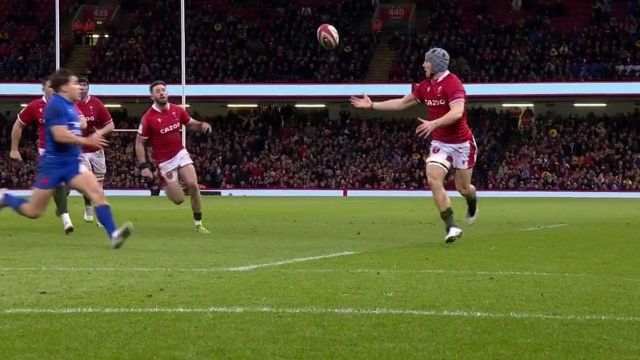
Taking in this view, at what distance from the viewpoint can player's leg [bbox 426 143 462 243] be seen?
15.5 meters

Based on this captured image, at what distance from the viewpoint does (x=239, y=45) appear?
55281mm

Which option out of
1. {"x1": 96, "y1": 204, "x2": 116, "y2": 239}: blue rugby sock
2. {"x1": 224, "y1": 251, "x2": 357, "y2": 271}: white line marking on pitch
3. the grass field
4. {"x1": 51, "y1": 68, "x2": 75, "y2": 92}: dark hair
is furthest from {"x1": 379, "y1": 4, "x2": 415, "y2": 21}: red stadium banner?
{"x1": 96, "y1": 204, "x2": 116, "y2": 239}: blue rugby sock

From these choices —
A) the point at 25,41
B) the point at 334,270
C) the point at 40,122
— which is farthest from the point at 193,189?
the point at 25,41

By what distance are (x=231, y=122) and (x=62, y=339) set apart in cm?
4933

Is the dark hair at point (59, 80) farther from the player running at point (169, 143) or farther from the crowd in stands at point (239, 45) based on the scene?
the crowd in stands at point (239, 45)

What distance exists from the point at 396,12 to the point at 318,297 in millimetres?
→ 50011

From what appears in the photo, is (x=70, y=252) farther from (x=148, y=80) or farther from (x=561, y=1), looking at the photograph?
(x=561, y=1)

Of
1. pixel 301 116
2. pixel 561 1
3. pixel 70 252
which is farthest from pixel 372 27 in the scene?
pixel 70 252

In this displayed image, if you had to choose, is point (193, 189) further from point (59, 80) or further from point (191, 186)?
point (59, 80)

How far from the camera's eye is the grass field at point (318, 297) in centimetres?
694

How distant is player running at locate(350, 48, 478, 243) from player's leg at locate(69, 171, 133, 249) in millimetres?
4836

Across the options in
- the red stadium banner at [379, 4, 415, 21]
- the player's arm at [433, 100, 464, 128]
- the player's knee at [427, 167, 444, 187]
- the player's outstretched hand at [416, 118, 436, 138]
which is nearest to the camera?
the player's outstretched hand at [416, 118, 436, 138]

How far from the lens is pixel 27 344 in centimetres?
693

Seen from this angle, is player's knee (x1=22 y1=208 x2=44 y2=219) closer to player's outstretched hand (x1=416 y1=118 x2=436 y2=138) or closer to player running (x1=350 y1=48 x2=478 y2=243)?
player's outstretched hand (x1=416 y1=118 x2=436 y2=138)
